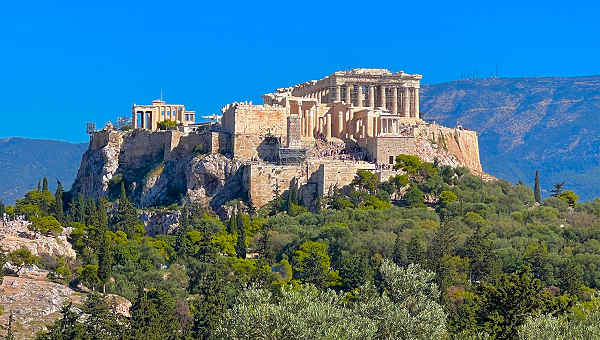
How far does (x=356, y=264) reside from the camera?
82.9 meters

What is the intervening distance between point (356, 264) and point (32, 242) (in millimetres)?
20802

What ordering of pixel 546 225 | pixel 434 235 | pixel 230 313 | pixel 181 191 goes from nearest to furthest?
pixel 230 313, pixel 434 235, pixel 546 225, pixel 181 191

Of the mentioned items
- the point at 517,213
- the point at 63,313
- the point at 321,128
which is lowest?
the point at 63,313

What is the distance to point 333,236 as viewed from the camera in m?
90.8

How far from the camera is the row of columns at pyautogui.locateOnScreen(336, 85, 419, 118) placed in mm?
115000

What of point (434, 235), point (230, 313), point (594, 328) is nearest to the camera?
point (594, 328)

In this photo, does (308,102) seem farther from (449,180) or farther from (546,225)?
(546,225)

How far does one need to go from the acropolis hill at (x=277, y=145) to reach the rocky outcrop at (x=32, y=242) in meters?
16.4

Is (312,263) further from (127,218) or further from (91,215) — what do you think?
(91,215)

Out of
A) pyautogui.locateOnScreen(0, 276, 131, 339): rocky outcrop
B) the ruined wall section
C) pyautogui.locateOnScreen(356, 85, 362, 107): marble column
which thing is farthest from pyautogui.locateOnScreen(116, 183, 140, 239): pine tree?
pyautogui.locateOnScreen(356, 85, 362, 107): marble column

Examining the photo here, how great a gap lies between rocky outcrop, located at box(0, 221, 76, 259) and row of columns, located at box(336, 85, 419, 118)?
113 feet

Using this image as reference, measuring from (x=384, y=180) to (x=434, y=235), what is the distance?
1180 centimetres

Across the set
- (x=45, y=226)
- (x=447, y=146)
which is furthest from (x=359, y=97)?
(x=45, y=226)

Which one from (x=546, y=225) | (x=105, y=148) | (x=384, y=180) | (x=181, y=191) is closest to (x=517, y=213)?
(x=546, y=225)
